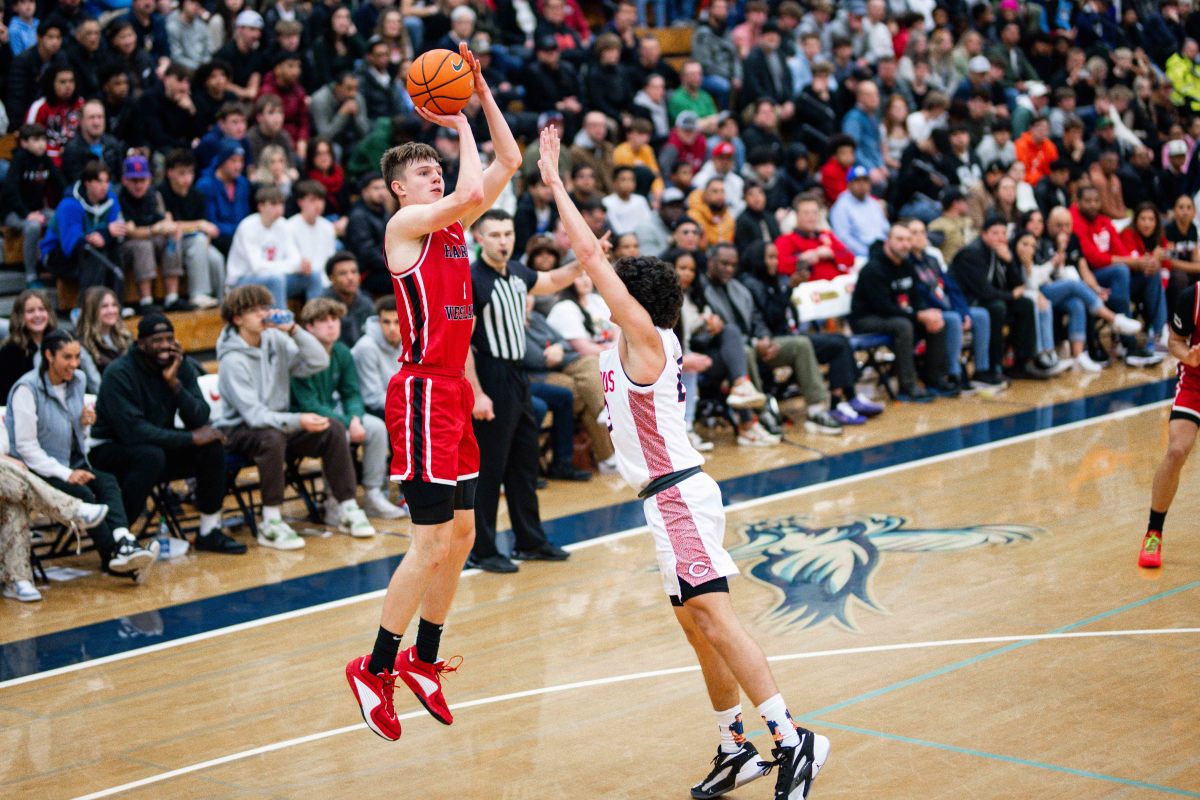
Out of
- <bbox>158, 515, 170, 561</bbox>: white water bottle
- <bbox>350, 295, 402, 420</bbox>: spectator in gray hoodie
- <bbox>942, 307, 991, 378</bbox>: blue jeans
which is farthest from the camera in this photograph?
<bbox>942, 307, 991, 378</bbox>: blue jeans

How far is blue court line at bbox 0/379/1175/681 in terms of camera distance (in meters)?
7.00

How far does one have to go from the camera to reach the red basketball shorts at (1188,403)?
727cm

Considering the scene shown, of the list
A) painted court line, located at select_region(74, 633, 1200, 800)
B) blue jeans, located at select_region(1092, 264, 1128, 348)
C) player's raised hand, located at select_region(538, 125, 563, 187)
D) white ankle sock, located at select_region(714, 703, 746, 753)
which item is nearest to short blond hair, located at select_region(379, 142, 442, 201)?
player's raised hand, located at select_region(538, 125, 563, 187)

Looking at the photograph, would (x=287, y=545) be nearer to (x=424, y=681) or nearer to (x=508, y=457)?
(x=508, y=457)

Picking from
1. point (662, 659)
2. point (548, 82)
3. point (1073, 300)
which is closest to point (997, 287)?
point (1073, 300)

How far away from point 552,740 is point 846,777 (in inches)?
46.8

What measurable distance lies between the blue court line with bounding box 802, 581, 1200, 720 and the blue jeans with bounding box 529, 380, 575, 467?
15.2 feet

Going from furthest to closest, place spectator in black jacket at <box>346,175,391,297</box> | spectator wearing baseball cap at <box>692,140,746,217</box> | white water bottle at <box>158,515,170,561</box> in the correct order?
spectator wearing baseball cap at <box>692,140,746,217</box>
spectator in black jacket at <box>346,175,391,297</box>
white water bottle at <box>158,515,170,561</box>

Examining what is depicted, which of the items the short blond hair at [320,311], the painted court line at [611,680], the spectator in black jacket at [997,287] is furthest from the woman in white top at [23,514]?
the spectator in black jacket at [997,287]

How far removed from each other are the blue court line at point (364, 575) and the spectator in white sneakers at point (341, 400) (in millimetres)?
1110

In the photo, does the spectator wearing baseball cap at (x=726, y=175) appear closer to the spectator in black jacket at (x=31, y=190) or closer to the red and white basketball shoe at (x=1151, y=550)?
the spectator in black jacket at (x=31, y=190)

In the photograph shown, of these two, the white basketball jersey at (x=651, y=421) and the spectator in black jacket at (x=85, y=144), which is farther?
the spectator in black jacket at (x=85, y=144)

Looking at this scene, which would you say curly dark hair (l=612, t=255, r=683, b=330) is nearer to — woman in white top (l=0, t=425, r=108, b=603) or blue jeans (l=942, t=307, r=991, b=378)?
woman in white top (l=0, t=425, r=108, b=603)

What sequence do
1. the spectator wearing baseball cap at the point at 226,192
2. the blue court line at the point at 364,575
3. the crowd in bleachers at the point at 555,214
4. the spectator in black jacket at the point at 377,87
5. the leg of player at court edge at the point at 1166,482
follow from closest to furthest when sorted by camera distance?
the blue court line at the point at 364,575
the leg of player at court edge at the point at 1166,482
the crowd in bleachers at the point at 555,214
the spectator wearing baseball cap at the point at 226,192
the spectator in black jacket at the point at 377,87
